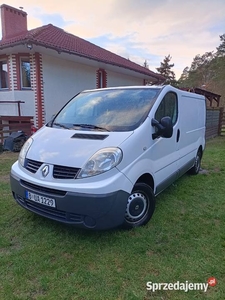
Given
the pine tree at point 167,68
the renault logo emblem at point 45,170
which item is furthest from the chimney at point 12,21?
the pine tree at point 167,68

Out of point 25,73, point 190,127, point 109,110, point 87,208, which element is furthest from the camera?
point 25,73

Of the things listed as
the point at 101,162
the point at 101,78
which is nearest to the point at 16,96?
the point at 101,78

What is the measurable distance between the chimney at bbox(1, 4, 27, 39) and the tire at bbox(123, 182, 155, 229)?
47.2 feet

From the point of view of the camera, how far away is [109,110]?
3225 millimetres

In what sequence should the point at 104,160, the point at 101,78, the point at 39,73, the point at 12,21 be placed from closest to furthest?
the point at 104,160, the point at 39,73, the point at 12,21, the point at 101,78

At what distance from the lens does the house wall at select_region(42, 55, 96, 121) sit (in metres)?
10.8

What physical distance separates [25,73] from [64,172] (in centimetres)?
1006

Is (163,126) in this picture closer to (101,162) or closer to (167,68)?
(101,162)

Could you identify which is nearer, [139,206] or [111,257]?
[111,257]

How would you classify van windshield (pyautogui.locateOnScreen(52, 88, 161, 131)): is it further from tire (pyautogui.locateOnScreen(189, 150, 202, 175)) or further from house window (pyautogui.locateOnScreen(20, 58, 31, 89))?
house window (pyautogui.locateOnScreen(20, 58, 31, 89))

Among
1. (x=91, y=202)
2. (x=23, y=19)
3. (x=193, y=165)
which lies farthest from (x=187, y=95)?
(x=23, y=19)

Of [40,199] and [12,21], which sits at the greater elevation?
[12,21]

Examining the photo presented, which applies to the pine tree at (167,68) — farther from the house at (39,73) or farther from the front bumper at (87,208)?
the front bumper at (87,208)

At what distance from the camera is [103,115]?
3176 millimetres
